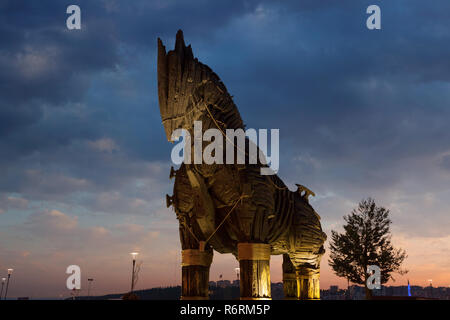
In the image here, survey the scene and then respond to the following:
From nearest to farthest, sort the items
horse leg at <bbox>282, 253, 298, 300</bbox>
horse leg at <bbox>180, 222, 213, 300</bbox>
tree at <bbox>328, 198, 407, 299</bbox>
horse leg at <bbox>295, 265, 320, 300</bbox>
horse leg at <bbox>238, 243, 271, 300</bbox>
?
horse leg at <bbox>238, 243, 271, 300</bbox>
horse leg at <bbox>180, 222, 213, 300</bbox>
horse leg at <bbox>295, 265, 320, 300</bbox>
horse leg at <bbox>282, 253, 298, 300</bbox>
tree at <bbox>328, 198, 407, 299</bbox>

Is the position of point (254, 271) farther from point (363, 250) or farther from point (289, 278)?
point (363, 250)

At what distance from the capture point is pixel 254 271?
27.4ft

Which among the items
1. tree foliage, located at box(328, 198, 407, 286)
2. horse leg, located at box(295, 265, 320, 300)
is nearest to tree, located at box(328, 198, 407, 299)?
tree foliage, located at box(328, 198, 407, 286)

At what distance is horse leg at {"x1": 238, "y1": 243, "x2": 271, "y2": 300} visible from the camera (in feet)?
26.9

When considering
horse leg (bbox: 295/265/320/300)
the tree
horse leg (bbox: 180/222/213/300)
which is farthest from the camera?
the tree

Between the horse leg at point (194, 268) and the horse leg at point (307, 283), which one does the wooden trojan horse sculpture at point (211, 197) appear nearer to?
the horse leg at point (194, 268)

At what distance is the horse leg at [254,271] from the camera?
26.9ft

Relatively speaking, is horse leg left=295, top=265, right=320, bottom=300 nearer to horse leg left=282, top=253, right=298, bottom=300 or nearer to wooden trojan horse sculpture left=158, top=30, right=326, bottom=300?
horse leg left=282, top=253, right=298, bottom=300

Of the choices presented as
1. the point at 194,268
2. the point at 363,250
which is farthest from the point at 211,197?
the point at 363,250
